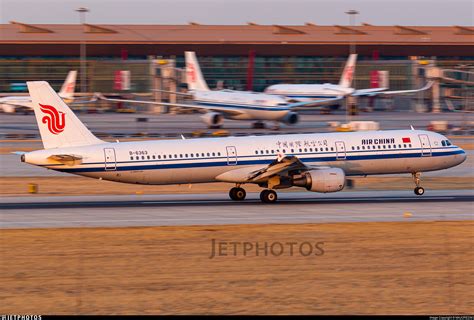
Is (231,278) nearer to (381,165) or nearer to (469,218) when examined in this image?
(469,218)

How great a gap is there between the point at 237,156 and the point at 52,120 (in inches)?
393

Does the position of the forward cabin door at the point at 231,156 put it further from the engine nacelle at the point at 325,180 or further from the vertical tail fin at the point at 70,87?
the vertical tail fin at the point at 70,87

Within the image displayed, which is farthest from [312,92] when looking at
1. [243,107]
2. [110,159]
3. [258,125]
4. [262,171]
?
[110,159]

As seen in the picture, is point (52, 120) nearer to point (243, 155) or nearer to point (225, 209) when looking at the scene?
point (225, 209)

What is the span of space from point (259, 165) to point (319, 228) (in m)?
11.0

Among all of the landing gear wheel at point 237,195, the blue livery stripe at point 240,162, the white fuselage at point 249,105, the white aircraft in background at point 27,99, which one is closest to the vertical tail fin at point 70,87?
the white aircraft in background at point 27,99

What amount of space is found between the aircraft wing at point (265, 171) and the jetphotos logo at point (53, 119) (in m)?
8.73

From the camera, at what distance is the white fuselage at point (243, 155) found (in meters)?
44.4

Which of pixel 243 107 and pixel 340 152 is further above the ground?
pixel 243 107

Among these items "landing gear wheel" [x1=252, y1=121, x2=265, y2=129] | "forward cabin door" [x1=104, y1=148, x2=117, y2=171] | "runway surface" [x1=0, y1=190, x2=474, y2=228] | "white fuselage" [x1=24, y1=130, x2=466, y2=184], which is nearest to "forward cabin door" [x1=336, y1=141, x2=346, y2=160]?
"white fuselage" [x1=24, y1=130, x2=466, y2=184]

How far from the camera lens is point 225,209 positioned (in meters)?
42.9

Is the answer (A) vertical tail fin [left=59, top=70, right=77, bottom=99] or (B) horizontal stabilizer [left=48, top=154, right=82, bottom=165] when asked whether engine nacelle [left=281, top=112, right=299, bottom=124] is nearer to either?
(A) vertical tail fin [left=59, top=70, right=77, bottom=99]

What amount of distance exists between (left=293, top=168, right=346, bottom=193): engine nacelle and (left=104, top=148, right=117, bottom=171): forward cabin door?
10047mm

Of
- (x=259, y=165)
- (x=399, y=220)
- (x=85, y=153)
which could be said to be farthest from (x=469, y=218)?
(x=85, y=153)
